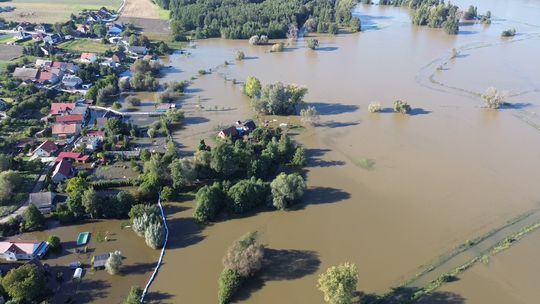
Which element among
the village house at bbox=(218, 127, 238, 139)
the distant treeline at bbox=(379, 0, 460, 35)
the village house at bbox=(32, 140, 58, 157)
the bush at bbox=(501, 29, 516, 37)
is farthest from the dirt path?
the bush at bbox=(501, 29, 516, 37)

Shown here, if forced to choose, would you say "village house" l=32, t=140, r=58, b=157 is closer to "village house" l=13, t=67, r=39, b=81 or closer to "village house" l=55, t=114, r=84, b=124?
"village house" l=55, t=114, r=84, b=124

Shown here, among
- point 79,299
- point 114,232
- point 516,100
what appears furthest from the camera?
point 516,100

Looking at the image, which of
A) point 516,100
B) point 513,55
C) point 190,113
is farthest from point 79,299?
point 513,55

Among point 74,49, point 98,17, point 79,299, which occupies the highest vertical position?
point 98,17

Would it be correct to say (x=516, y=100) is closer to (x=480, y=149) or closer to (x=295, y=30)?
(x=480, y=149)

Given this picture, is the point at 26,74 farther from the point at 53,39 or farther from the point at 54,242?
the point at 54,242

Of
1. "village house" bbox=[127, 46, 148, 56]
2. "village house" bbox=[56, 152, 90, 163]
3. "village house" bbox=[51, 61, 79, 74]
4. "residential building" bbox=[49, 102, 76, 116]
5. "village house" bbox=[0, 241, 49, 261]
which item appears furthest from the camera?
"village house" bbox=[127, 46, 148, 56]
